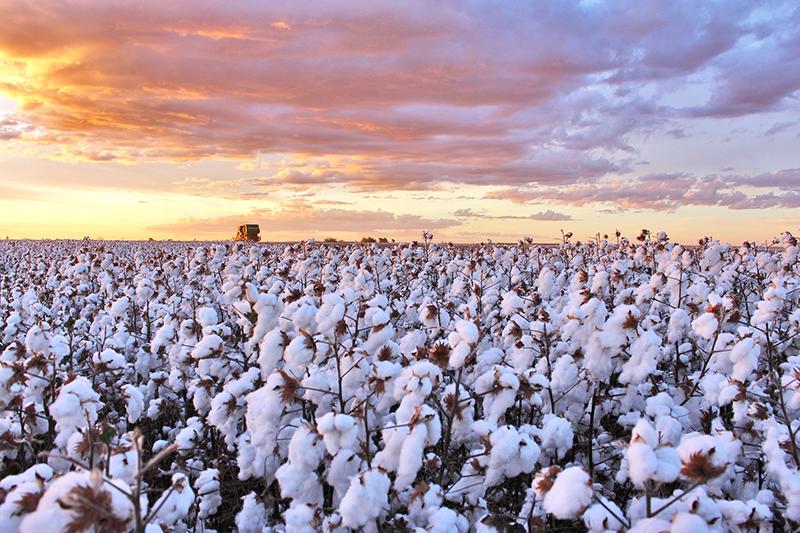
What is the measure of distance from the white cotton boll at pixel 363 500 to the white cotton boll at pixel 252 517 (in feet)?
4.13

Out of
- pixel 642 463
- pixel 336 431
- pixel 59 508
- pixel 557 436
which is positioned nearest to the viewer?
pixel 59 508

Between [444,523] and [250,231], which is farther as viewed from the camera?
[250,231]

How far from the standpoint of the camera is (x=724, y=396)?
4949 mm

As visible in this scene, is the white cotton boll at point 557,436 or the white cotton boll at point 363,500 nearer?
the white cotton boll at point 363,500

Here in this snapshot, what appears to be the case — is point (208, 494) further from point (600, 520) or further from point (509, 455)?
point (600, 520)

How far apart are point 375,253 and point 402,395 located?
33.8 feet

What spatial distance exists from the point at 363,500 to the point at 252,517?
4.70 feet

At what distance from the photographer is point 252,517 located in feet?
15.1

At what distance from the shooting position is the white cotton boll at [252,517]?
181 inches

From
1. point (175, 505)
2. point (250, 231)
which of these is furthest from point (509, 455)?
point (250, 231)

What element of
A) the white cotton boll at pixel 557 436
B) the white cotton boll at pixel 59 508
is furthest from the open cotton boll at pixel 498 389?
the white cotton boll at pixel 59 508

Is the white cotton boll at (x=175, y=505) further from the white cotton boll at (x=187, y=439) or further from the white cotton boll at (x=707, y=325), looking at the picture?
the white cotton boll at (x=707, y=325)

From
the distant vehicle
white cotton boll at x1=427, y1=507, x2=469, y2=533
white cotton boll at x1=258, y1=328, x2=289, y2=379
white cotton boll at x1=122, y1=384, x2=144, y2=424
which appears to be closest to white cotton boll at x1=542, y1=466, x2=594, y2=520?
white cotton boll at x1=427, y1=507, x2=469, y2=533

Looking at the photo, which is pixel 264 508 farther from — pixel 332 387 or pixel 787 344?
pixel 787 344
